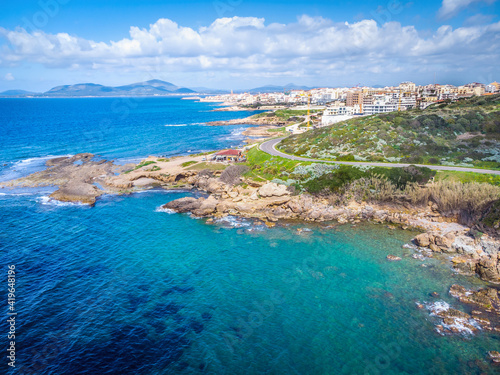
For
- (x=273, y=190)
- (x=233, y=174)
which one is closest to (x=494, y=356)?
(x=273, y=190)

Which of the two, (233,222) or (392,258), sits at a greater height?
(392,258)

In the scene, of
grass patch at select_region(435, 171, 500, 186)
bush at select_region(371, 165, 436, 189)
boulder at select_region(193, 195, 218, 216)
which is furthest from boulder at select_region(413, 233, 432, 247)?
boulder at select_region(193, 195, 218, 216)

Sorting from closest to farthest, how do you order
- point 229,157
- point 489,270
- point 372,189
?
point 489,270, point 372,189, point 229,157

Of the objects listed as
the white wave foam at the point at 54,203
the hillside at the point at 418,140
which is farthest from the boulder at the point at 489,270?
the white wave foam at the point at 54,203

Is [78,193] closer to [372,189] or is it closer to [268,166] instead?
[268,166]

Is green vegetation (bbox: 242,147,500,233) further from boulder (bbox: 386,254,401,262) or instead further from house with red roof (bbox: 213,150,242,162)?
house with red roof (bbox: 213,150,242,162)

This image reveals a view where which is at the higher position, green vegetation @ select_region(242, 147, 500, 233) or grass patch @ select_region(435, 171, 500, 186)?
grass patch @ select_region(435, 171, 500, 186)

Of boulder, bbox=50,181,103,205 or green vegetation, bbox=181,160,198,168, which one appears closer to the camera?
boulder, bbox=50,181,103,205
